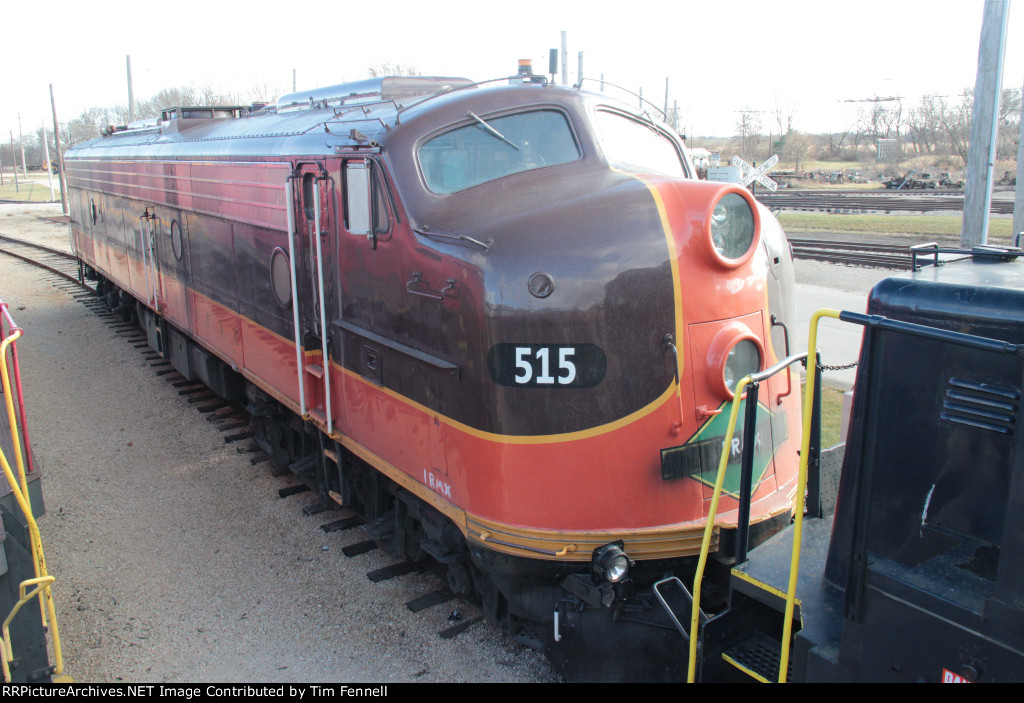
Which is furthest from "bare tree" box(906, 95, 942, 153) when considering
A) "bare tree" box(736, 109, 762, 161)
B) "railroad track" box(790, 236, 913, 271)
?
"railroad track" box(790, 236, 913, 271)

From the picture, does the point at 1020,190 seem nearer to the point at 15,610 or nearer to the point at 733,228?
the point at 733,228

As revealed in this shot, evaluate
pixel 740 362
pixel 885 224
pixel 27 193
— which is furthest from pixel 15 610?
pixel 27 193

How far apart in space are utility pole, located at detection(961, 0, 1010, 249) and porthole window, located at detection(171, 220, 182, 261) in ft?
28.2

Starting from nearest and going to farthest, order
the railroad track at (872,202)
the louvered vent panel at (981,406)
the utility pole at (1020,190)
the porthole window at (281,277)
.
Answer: the louvered vent panel at (981,406) < the porthole window at (281,277) < the utility pole at (1020,190) < the railroad track at (872,202)

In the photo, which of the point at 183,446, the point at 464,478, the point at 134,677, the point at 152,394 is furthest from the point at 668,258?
the point at 152,394

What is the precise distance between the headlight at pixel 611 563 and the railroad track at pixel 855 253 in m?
17.9

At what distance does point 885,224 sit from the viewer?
95.8 ft

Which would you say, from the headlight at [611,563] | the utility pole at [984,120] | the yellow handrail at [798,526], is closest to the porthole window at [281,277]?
the headlight at [611,563]

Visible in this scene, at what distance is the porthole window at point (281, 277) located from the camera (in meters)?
6.05

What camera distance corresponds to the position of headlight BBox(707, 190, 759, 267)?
4004 millimetres

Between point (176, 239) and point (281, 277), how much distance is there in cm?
398

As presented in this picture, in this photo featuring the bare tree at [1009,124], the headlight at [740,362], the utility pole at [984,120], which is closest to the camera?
the headlight at [740,362]

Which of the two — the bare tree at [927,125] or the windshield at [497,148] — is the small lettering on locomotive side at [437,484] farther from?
the bare tree at [927,125]

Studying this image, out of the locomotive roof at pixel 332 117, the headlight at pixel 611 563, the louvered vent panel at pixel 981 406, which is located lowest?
the headlight at pixel 611 563
